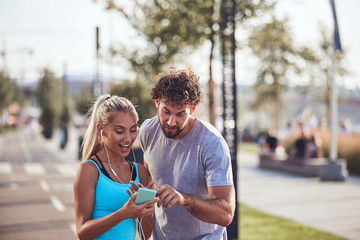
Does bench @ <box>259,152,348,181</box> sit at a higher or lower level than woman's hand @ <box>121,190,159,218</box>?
lower

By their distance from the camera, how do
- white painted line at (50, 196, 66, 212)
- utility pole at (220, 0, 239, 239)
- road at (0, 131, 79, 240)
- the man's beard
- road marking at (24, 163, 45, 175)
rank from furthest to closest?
1. road marking at (24, 163, 45, 175)
2. white painted line at (50, 196, 66, 212)
3. road at (0, 131, 79, 240)
4. utility pole at (220, 0, 239, 239)
5. the man's beard

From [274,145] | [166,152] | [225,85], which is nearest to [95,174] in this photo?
[166,152]

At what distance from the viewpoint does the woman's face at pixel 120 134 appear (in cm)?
259

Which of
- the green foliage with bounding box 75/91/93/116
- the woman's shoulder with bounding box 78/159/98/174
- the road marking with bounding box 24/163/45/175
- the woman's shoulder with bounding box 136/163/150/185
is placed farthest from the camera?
the road marking with bounding box 24/163/45/175

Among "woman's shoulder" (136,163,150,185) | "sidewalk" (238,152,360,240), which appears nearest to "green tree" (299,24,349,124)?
"sidewalk" (238,152,360,240)

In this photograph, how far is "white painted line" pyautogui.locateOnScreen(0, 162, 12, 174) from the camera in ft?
54.0

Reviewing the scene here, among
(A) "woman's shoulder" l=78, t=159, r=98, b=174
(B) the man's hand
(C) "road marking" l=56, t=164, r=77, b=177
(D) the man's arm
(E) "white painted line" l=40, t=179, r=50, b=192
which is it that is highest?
(A) "woman's shoulder" l=78, t=159, r=98, b=174

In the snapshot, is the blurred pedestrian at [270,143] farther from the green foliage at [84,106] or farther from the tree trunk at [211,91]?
the tree trunk at [211,91]

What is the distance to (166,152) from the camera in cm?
269

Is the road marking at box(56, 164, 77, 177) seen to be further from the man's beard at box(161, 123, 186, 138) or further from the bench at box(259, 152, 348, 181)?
the man's beard at box(161, 123, 186, 138)

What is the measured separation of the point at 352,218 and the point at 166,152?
6777 mm

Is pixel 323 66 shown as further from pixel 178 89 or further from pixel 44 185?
pixel 178 89

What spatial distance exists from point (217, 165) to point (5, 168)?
16.6 metres

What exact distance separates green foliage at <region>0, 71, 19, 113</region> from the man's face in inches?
2084
